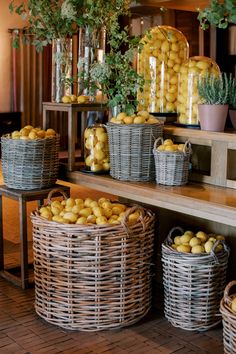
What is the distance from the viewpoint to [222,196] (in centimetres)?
244

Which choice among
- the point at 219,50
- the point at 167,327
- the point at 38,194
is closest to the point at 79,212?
the point at 38,194

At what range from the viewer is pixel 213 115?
105 inches

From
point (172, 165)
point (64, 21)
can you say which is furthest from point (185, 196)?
point (64, 21)

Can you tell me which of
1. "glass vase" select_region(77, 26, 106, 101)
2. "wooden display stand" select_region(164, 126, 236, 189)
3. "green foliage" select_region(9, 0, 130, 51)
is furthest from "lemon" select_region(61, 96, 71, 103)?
"wooden display stand" select_region(164, 126, 236, 189)

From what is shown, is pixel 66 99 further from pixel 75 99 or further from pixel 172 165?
pixel 172 165

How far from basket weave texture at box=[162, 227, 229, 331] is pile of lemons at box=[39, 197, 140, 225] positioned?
0.91 feet

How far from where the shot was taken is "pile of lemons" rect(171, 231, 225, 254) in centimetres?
247

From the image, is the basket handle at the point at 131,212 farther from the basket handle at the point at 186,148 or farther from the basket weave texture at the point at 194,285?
the basket handle at the point at 186,148

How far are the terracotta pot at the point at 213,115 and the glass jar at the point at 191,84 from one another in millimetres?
171

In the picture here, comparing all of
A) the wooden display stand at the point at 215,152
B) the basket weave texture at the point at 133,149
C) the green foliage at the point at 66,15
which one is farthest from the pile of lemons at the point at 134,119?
the green foliage at the point at 66,15

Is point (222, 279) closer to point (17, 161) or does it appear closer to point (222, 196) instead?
point (222, 196)

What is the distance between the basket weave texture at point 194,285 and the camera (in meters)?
2.41

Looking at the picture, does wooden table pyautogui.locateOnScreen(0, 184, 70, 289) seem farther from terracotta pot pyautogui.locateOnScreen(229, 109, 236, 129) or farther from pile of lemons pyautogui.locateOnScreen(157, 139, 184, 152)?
terracotta pot pyautogui.locateOnScreen(229, 109, 236, 129)

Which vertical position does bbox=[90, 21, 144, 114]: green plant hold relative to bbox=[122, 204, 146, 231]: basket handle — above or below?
above
